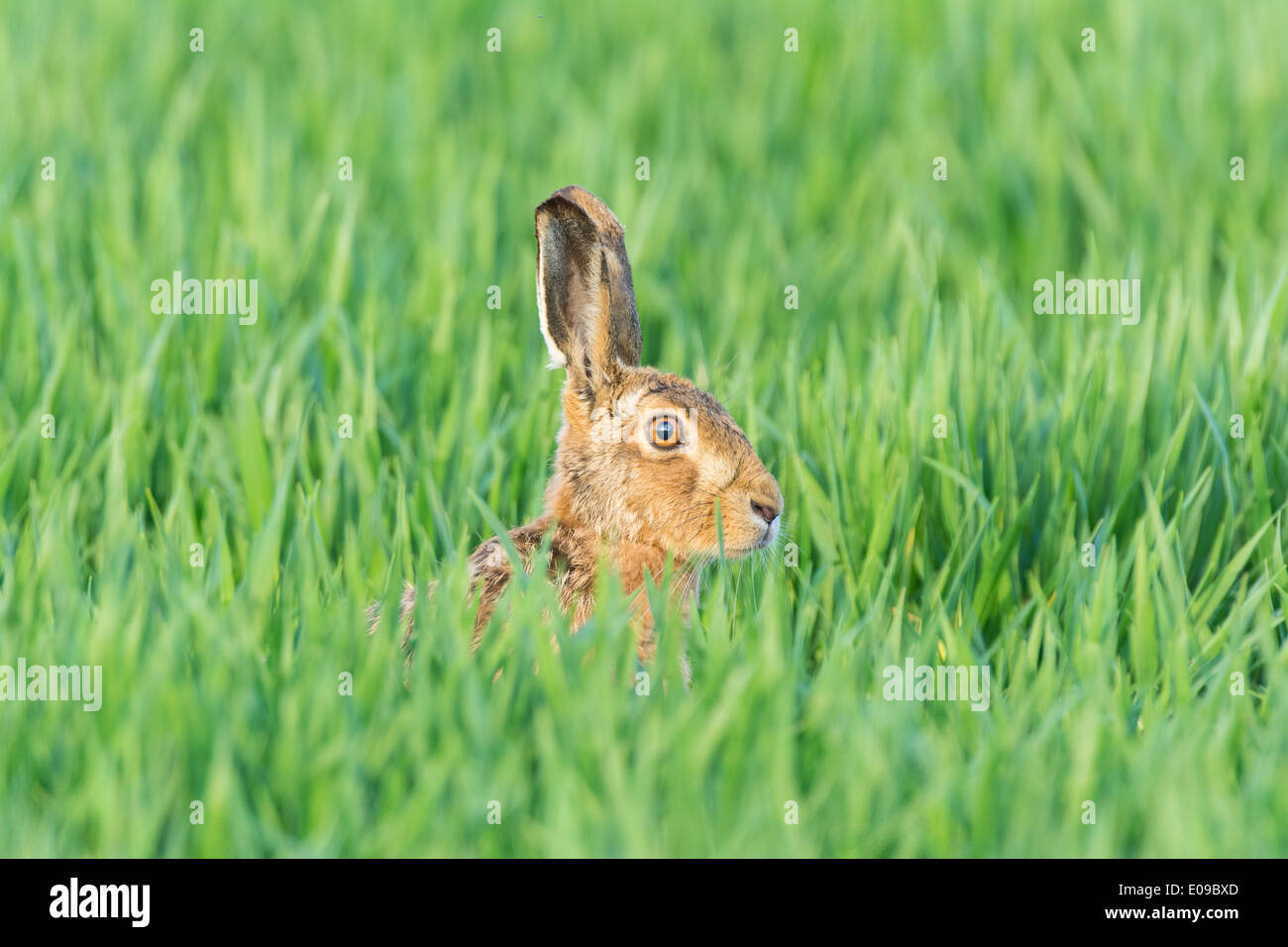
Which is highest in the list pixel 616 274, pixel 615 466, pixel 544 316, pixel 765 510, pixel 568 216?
pixel 568 216

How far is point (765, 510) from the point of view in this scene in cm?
392

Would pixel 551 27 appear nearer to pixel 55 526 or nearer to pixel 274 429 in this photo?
pixel 274 429

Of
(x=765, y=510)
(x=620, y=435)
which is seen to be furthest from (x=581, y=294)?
(x=765, y=510)

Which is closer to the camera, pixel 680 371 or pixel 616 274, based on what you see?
pixel 616 274

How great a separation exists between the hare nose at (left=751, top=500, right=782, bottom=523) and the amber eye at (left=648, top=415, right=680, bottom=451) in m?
0.25

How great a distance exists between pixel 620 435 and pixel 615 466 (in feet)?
0.28

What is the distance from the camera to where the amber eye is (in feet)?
13.0

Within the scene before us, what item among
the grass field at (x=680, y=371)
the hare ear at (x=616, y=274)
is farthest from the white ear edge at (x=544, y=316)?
the grass field at (x=680, y=371)

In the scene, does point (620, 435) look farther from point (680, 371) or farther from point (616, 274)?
point (680, 371)

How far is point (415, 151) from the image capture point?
22.6 ft

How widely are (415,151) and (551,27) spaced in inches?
77.0

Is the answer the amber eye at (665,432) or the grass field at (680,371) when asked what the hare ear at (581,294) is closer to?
the amber eye at (665,432)

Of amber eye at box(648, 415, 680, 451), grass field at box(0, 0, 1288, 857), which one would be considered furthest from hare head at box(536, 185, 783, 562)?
grass field at box(0, 0, 1288, 857)

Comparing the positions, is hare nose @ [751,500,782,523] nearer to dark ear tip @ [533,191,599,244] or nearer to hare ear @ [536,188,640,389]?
hare ear @ [536,188,640,389]
